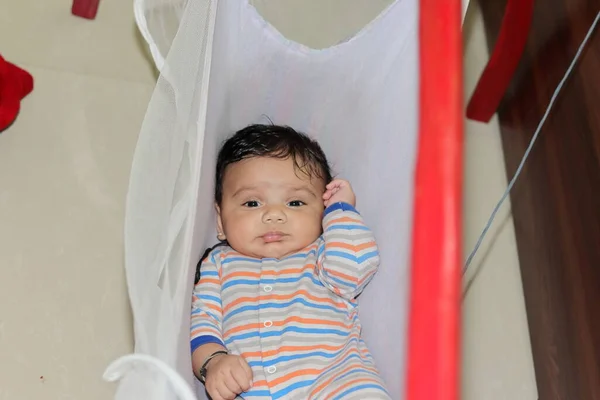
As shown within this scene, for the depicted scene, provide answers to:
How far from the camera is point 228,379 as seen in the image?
962 millimetres

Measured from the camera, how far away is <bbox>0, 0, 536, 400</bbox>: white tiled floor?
4.04 feet

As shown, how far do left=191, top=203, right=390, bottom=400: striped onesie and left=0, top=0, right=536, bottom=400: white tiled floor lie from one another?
10.0 inches

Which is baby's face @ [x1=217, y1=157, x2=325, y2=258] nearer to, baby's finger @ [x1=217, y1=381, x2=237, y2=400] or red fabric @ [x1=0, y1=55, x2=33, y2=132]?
baby's finger @ [x1=217, y1=381, x2=237, y2=400]

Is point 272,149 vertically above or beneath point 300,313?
above

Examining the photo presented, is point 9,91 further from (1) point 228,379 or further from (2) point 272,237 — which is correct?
(1) point 228,379

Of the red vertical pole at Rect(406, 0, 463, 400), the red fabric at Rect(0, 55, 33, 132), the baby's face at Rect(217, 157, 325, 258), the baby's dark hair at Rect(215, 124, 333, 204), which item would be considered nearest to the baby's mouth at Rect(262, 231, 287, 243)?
the baby's face at Rect(217, 157, 325, 258)

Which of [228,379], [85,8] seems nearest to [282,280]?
[228,379]

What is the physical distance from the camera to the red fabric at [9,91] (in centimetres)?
140

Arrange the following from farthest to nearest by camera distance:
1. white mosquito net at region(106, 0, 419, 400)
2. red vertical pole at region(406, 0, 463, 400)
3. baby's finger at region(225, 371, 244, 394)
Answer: baby's finger at region(225, 371, 244, 394) < white mosquito net at region(106, 0, 419, 400) < red vertical pole at region(406, 0, 463, 400)

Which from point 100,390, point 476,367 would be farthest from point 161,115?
point 476,367

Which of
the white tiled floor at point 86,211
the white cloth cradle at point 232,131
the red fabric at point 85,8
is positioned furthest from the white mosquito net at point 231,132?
the red fabric at point 85,8

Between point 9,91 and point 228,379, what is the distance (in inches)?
30.5

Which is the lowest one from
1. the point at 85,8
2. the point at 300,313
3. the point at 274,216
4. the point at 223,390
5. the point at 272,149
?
the point at 223,390

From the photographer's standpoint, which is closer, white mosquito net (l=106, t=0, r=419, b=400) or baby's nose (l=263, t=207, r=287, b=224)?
white mosquito net (l=106, t=0, r=419, b=400)
